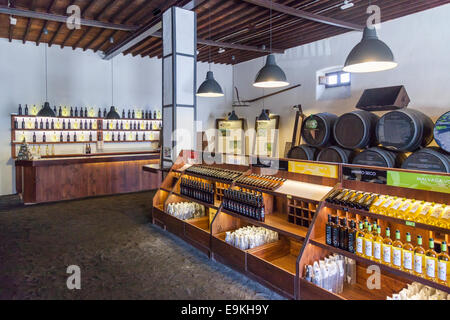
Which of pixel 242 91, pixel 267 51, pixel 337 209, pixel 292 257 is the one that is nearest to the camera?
pixel 337 209

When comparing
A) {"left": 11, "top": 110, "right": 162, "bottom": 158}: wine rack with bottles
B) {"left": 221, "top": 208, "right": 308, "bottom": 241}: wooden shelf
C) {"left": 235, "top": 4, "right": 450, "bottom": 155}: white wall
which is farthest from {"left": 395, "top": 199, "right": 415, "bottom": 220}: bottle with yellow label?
{"left": 11, "top": 110, "right": 162, "bottom": 158}: wine rack with bottles

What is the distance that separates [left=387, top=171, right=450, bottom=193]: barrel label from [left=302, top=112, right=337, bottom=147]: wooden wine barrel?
2.30 meters

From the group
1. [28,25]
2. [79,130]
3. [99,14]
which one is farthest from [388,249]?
[79,130]

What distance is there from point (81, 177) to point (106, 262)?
413 cm

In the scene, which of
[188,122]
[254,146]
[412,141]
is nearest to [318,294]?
[412,141]

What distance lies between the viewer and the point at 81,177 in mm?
7246

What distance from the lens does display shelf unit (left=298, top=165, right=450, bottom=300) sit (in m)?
2.44

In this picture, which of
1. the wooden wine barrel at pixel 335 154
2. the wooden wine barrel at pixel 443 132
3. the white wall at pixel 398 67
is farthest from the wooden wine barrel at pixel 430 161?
the white wall at pixel 398 67

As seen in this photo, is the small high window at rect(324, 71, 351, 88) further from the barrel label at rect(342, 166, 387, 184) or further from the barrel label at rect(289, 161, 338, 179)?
the barrel label at rect(342, 166, 387, 184)

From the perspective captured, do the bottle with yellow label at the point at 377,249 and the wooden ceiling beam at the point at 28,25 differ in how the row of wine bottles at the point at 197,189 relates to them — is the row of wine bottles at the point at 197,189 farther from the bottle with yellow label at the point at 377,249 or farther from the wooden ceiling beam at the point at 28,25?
the wooden ceiling beam at the point at 28,25

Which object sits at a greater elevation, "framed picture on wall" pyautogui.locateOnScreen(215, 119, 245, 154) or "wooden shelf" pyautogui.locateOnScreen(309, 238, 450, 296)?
"framed picture on wall" pyautogui.locateOnScreen(215, 119, 245, 154)

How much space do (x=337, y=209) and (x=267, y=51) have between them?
23.8 ft

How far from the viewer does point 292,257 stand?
345 centimetres
